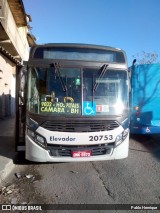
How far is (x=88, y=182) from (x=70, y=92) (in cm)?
201

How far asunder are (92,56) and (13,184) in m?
3.41

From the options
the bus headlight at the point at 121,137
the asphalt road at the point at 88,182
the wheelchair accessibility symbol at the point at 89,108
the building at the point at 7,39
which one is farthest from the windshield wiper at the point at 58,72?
the building at the point at 7,39

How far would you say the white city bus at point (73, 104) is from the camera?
196 inches

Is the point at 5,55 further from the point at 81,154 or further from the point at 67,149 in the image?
the point at 81,154

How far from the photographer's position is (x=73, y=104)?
5.13 metres

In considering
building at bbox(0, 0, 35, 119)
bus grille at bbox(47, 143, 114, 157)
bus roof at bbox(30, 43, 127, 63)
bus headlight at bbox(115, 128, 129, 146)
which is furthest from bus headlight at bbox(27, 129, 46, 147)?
building at bbox(0, 0, 35, 119)

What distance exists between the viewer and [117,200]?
13.0 ft

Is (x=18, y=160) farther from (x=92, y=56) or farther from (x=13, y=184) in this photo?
(x=92, y=56)

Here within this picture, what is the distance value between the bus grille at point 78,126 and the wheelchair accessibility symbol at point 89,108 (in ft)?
0.74

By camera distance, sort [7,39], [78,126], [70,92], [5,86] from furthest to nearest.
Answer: [5,86]
[7,39]
[70,92]
[78,126]

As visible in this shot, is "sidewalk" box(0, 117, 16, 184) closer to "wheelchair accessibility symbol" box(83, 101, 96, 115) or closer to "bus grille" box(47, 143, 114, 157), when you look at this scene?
"bus grille" box(47, 143, 114, 157)

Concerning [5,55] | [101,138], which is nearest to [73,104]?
[101,138]

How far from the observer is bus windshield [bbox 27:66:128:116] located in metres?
5.10

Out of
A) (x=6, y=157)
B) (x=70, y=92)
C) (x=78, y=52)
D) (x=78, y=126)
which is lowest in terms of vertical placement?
(x=6, y=157)
